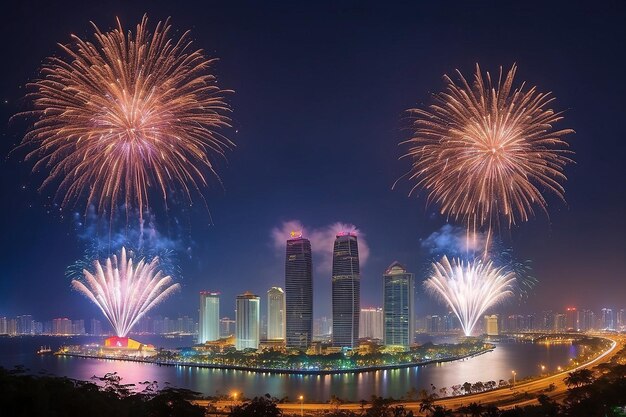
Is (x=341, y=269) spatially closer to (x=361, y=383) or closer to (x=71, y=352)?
(x=361, y=383)

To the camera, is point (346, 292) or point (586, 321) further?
point (586, 321)

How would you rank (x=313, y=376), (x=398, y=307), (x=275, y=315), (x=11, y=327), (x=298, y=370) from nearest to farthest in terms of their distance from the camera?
(x=313, y=376), (x=298, y=370), (x=398, y=307), (x=275, y=315), (x=11, y=327)

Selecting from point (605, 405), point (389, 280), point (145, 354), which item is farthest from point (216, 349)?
point (605, 405)

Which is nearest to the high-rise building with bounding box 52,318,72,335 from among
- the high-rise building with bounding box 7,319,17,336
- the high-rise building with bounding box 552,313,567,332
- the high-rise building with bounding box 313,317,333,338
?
the high-rise building with bounding box 7,319,17,336

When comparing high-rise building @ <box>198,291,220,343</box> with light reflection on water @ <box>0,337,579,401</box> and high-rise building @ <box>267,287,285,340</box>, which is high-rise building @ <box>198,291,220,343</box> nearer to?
high-rise building @ <box>267,287,285,340</box>

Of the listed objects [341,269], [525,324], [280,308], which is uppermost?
[341,269]

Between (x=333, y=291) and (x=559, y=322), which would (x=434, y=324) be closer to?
(x=559, y=322)

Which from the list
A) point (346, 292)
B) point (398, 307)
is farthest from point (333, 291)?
point (398, 307)
